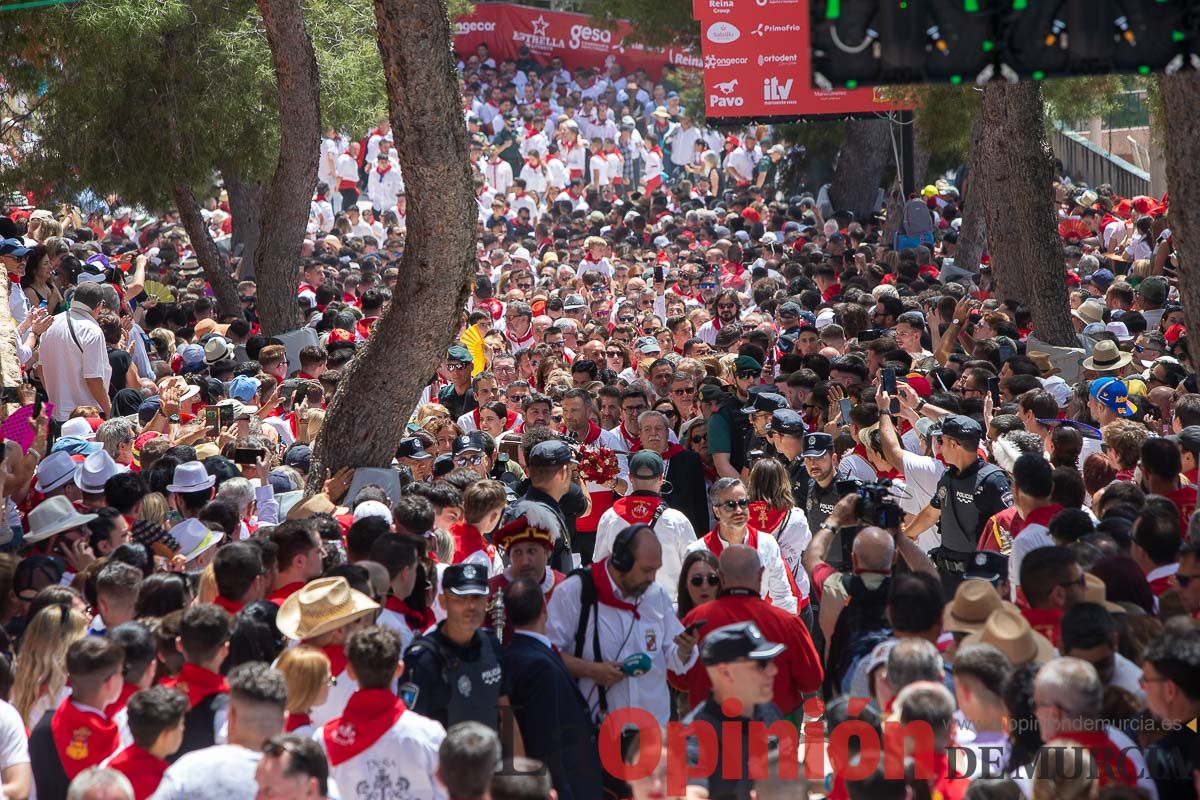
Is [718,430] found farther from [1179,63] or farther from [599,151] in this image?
[599,151]

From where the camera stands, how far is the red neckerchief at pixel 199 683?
590 centimetres

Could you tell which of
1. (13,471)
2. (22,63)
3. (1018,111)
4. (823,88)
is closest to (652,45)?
(1018,111)

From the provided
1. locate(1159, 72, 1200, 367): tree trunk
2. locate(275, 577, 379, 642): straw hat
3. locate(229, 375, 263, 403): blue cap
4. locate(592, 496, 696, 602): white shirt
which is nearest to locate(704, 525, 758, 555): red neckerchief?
locate(592, 496, 696, 602): white shirt

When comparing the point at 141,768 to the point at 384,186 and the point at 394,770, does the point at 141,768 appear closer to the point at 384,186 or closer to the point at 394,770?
the point at 394,770

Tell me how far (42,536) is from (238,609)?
1787 mm

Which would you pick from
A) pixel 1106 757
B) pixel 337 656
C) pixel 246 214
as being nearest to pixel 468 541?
pixel 337 656

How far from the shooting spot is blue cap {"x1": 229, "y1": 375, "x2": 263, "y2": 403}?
11.8 metres

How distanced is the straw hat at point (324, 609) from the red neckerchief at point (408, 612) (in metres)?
0.64

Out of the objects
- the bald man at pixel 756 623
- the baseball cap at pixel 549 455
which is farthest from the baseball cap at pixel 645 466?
the bald man at pixel 756 623

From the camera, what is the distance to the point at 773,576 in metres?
8.11

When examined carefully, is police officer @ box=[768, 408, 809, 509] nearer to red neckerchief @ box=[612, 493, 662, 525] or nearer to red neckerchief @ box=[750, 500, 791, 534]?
red neckerchief @ box=[750, 500, 791, 534]

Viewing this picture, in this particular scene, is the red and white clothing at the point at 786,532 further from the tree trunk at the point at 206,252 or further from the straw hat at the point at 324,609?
the tree trunk at the point at 206,252

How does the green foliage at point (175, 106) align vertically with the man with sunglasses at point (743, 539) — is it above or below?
above

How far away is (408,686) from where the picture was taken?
6.16 metres
